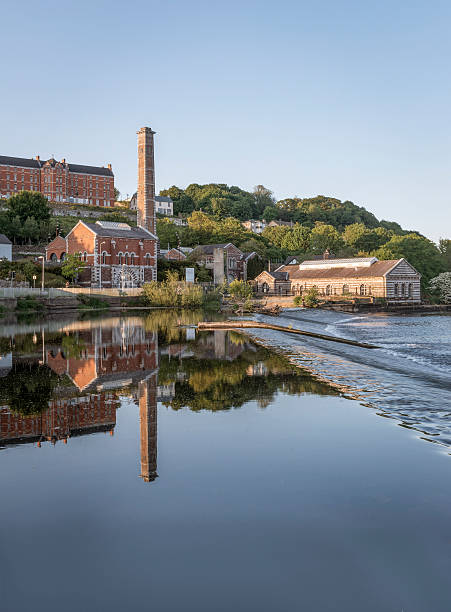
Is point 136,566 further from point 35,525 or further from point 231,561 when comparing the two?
point 35,525

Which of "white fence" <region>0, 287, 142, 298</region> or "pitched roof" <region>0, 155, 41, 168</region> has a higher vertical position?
"pitched roof" <region>0, 155, 41, 168</region>

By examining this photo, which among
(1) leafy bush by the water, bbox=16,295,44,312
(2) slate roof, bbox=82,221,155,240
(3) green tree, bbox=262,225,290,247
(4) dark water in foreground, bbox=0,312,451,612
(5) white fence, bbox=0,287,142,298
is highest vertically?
(3) green tree, bbox=262,225,290,247

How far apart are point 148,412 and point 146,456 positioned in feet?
7.37

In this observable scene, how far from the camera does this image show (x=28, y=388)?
1033 cm

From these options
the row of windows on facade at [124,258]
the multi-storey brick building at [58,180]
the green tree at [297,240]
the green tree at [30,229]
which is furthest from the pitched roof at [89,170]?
the row of windows on facade at [124,258]

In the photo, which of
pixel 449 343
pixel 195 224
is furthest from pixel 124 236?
pixel 449 343

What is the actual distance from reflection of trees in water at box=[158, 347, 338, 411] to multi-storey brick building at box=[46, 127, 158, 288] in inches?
1836

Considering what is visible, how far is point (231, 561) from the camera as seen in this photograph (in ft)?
12.4

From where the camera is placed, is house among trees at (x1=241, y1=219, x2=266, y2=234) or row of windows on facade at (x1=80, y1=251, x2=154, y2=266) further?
house among trees at (x1=241, y1=219, x2=266, y2=234)

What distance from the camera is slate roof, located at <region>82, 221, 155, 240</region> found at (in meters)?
59.6

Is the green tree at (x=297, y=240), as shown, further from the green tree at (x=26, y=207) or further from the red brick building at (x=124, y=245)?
the green tree at (x=26, y=207)

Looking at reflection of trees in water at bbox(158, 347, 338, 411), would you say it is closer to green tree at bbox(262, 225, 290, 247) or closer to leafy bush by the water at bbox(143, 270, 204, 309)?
leafy bush by the water at bbox(143, 270, 204, 309)

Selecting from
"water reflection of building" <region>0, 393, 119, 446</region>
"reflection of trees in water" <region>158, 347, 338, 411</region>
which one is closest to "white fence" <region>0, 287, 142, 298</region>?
"reflection of trees in water" <region>158, 347, 338, 411</region>

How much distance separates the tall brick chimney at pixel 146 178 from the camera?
66625 millimetres
